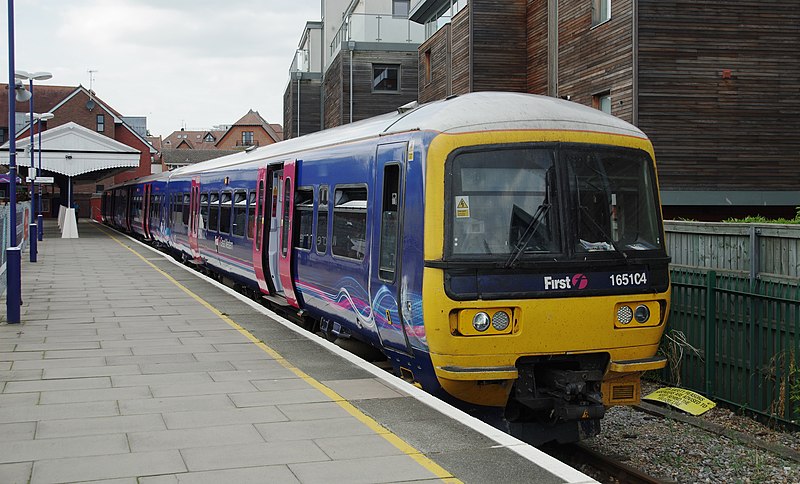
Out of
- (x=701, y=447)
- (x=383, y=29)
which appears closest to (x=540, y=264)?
(x=701, y=447)

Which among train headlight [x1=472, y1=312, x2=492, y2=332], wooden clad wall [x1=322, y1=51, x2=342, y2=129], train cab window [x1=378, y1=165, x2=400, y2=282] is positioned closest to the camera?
train headlight [x1=472, y1=312, x2=492, y2=332]

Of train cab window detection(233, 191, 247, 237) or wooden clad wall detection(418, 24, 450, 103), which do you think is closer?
train cab window detection(233, 191, 247, 237)

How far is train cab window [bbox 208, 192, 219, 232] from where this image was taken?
18438mm

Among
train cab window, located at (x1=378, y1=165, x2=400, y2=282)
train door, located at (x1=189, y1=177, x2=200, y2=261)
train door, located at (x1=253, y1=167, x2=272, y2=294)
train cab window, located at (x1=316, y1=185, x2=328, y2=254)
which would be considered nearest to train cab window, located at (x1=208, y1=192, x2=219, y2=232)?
train door, located at (x1=189, y1=177, x2=200, y2=261)

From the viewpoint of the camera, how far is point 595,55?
2016 cm

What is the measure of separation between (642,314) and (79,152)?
42759mm

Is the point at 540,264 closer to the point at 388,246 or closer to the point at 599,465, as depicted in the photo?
the point at 388,246

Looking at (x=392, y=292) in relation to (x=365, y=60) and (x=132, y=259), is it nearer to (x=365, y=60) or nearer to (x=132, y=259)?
(x=132, y=259)

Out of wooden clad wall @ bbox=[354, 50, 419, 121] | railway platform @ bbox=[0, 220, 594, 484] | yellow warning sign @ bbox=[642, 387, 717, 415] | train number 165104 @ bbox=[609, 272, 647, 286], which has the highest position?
wooden clad wall @ bbox=[354, 50, 419, 121]

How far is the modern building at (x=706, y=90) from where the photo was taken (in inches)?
740

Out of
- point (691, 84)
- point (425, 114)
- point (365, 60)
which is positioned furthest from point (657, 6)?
point (365, 60)

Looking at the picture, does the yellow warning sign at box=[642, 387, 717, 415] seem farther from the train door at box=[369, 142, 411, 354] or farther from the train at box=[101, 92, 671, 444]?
the train door at box=[369, 142, 411, 354]

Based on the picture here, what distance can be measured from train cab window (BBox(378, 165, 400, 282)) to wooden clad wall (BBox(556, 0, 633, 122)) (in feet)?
38.7

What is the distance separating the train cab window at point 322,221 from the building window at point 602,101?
1119 cm
